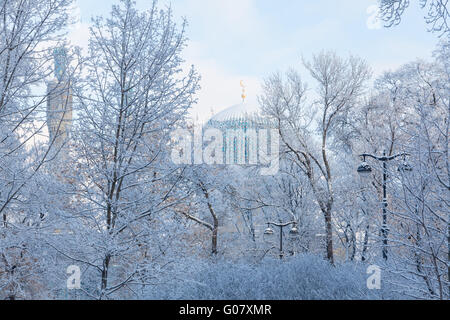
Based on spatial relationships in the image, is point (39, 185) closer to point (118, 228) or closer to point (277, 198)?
point (118, 228)

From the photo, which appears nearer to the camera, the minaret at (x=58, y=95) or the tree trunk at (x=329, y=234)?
the minaret at (x=58, y=95)

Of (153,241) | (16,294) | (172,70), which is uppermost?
(172,70)

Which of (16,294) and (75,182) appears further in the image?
(16,294)

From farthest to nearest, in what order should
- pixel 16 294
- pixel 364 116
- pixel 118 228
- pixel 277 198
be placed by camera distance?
pixel 277 198 < pixel 364 116 < pixel 16 294 < pixel 118 228

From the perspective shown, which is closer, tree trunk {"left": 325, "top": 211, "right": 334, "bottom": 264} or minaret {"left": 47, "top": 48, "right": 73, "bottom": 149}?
minaret {"left": 47, "top": 48, "right": 73, "bottom": 149}

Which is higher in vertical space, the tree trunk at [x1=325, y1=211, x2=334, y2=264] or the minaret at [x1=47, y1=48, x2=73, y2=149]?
the minaret at [x1=47, y1=48, x2=73, y2=149]

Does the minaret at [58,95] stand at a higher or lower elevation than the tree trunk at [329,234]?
higher

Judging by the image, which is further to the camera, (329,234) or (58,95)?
(329,234)

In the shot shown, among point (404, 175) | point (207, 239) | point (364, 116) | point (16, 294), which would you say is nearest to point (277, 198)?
point (207, 239)

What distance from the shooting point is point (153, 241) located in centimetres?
645

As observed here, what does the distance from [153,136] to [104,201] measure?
53.2 inches

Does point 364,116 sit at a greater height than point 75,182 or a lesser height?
greater

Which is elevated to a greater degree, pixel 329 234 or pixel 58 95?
pixel 58 95

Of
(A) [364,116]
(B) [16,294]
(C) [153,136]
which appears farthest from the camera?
(A) [364,116]
